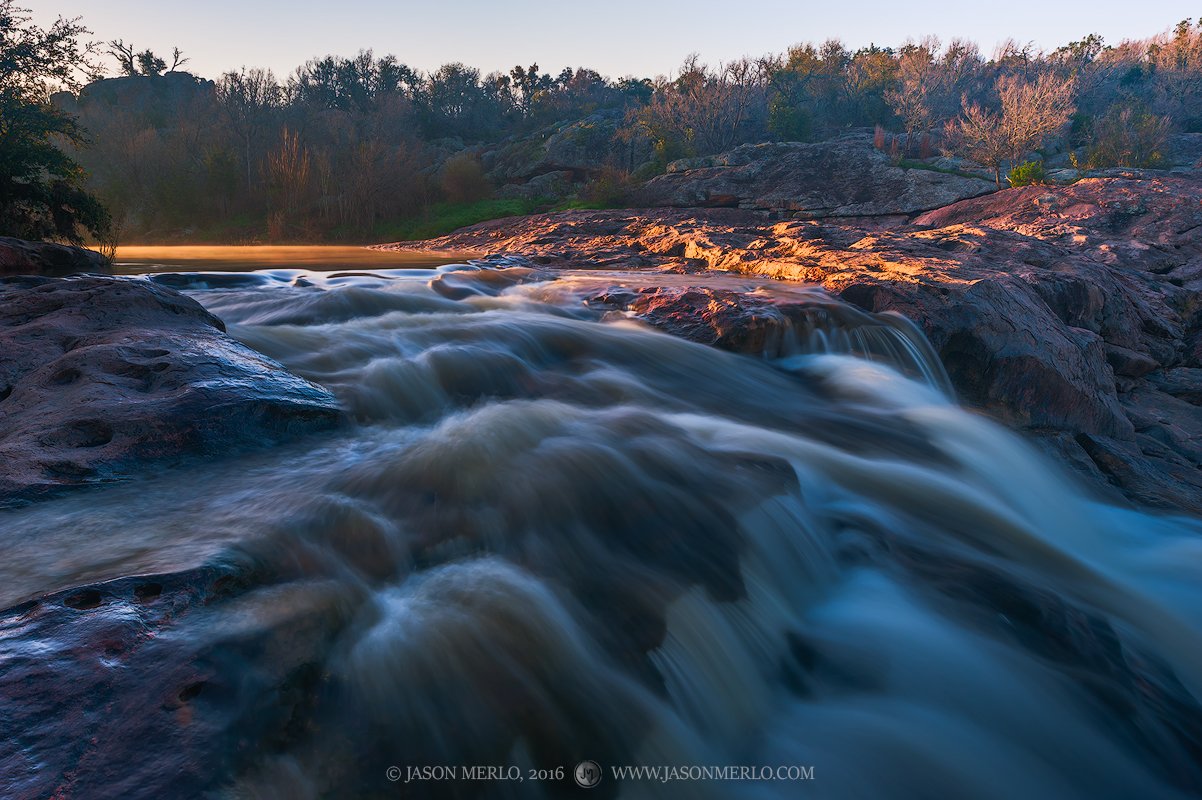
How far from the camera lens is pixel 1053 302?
7.87 m

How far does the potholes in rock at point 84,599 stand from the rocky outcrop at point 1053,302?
18.4ft

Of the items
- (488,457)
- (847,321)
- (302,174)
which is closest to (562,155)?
(302,174)

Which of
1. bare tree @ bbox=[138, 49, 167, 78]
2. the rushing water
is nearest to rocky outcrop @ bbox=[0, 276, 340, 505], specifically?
the rushing water

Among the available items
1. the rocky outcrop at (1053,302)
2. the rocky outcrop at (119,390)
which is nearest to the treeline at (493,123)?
the rocky outcrop at (1053,302)

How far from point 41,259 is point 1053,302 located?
13568 millimetres

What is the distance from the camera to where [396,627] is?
7.33 ft

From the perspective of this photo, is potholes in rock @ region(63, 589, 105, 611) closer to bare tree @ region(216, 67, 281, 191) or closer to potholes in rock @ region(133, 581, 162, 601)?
potholes in rock @ region(133, 581, 162, 601)

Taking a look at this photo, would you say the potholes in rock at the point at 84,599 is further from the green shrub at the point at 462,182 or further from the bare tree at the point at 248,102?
the bare tree at the point at 248,102

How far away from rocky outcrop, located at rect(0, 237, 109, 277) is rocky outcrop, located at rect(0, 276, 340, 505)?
3.43 m

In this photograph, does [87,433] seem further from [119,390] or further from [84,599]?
[84,599]

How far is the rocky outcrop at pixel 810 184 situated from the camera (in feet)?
68.9

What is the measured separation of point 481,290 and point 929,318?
6.20 metres

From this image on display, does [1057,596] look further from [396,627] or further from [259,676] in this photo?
[259,676]

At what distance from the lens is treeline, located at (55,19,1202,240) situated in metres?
27.1
